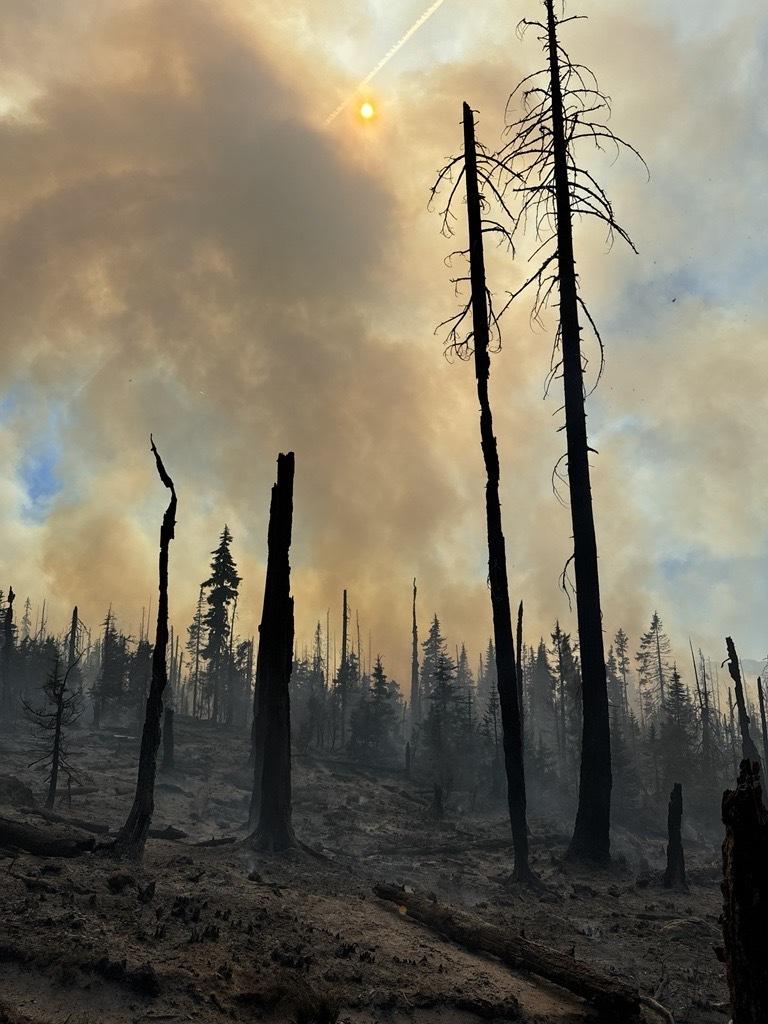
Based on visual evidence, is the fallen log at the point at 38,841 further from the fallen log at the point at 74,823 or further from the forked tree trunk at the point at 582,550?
the forked tree trunk at the point at 582,550

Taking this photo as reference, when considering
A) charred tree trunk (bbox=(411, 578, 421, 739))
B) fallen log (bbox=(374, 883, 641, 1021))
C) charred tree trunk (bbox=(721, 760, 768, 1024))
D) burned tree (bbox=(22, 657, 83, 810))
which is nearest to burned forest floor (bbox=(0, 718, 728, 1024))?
fallen log (bbox=(374, 883, 641, 1021))

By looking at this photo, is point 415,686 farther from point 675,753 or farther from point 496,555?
point 496,555

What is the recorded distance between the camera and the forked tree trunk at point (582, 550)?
13992 millimetres

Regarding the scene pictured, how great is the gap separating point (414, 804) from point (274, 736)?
57.0ft

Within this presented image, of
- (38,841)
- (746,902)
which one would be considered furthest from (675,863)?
(38,841)

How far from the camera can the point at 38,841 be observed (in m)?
11.4

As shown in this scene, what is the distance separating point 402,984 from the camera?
6.83 metres

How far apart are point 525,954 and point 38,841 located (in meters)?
8.39

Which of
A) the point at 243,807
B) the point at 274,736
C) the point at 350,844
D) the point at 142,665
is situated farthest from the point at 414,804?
the point at 142,665

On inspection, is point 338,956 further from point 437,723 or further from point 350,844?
point 437,723

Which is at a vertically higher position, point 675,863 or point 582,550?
point 582,550

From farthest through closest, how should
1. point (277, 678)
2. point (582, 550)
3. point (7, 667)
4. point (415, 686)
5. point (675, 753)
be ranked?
point (415, 686), point (7, 667), point (675, 753), point (277, 678), point (582, 550)

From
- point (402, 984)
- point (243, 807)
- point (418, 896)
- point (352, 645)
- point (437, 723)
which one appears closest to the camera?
point (402, 984)

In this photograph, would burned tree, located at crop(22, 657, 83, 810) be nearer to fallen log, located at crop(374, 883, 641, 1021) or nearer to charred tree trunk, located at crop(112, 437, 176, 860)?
charred tree trunk, located at crop(112, 437, 176, 860)
